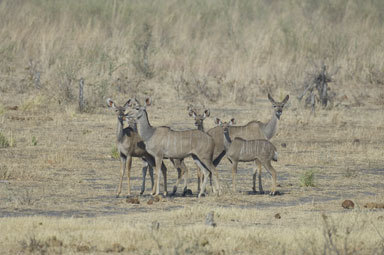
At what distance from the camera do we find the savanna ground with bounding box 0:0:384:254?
32.5ft

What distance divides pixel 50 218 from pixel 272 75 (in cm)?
2136

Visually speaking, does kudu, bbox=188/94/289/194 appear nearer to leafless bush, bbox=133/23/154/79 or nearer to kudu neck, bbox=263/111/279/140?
kudu neck, bbox=263/111/279/140

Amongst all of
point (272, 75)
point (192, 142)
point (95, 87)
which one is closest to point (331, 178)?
point (192, 142)

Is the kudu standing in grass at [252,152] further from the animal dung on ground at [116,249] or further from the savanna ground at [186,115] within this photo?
the animal dung on ground at [116,249]

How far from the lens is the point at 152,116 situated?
24.2 metres

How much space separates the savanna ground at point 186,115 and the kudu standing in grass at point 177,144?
629mm

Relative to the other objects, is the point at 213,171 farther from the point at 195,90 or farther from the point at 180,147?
the point at 195,90

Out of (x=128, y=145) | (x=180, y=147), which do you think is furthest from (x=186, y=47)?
(x=180, y=147)

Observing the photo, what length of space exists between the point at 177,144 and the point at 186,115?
11306 millimetres

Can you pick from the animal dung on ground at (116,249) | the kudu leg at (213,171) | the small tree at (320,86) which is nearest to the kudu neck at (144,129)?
the kudu leg at (213,171)

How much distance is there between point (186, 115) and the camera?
2469cm

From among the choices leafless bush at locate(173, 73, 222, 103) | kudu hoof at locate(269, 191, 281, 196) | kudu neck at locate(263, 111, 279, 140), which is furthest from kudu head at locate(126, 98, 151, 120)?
leafless bush at locate(173, 73, 222, 103)

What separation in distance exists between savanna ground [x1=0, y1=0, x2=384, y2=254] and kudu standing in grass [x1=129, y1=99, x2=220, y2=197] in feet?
2.06

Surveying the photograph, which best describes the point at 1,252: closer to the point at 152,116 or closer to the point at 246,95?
the point at 152,116
